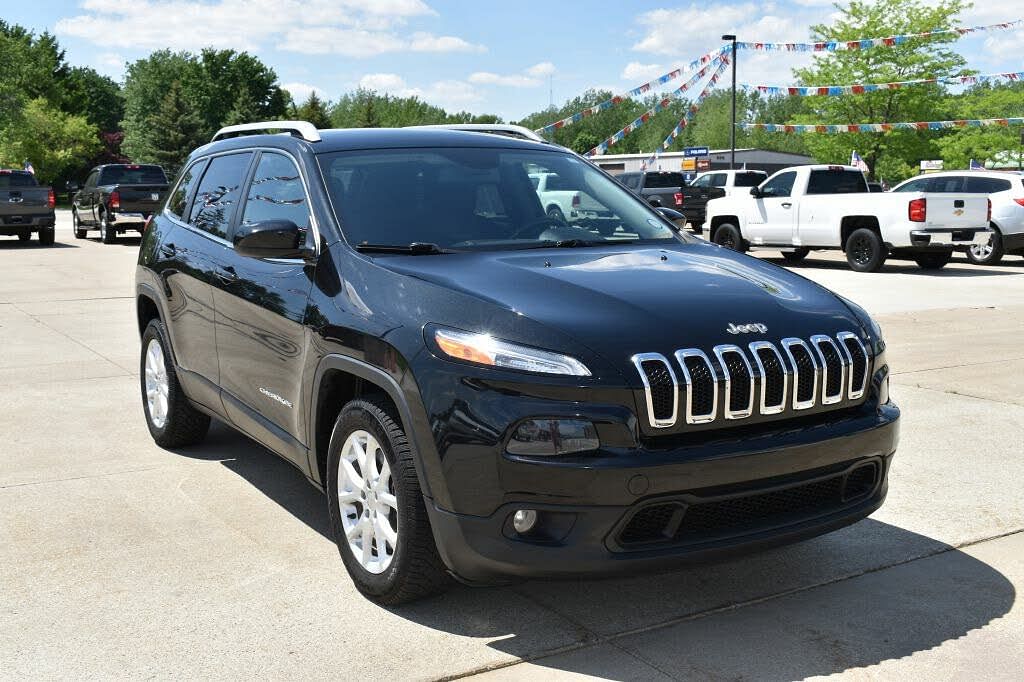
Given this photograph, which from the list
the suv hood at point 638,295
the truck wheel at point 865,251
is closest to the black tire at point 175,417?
the suv hood at point 638,295

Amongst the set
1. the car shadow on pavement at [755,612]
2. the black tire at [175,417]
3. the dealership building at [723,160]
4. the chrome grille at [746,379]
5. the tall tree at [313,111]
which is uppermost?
the tall tree at [313,111]

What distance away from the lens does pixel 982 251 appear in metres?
19.8

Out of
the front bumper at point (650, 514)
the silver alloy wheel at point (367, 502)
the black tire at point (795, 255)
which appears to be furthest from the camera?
the black tire at point (795, 255)

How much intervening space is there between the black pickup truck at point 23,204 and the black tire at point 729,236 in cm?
1491

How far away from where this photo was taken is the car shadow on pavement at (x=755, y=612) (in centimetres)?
352

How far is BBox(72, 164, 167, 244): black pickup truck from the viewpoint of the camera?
25.5 meters

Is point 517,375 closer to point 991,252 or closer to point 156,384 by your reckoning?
point 156,384

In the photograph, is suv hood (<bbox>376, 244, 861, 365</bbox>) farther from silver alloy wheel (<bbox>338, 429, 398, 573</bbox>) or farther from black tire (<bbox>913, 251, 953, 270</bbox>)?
black tire (<bbox>913, 251, 953, 270</bbox>)

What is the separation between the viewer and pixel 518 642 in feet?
12.0

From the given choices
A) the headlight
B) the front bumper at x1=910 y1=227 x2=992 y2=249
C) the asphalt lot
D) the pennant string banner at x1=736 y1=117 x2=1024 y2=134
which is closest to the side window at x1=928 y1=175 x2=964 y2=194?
the front bumper at x1=910 y1=227 x2=992 y2=249

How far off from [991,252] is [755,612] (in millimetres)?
17678

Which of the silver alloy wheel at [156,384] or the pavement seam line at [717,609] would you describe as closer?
the pavement seam line at [717,609]

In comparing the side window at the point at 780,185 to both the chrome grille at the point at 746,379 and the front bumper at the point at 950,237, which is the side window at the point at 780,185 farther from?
the chrome grille at the point at 746,379

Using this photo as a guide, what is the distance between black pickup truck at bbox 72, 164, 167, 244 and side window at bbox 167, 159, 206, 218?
64.2 ft
